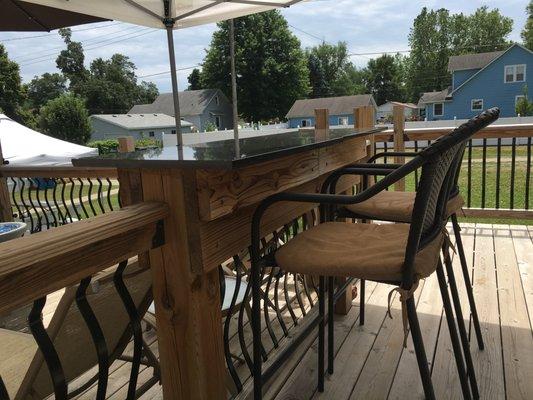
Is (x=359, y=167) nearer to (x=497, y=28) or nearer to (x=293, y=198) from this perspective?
(x=293, y=198)

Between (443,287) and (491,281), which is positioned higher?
(443,287)

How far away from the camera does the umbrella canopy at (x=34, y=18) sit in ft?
11.9

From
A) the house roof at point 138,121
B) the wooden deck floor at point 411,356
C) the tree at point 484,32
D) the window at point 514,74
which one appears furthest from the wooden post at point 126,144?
the tree at point 484,32

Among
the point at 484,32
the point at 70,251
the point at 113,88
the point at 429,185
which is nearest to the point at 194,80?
the point at 113,88

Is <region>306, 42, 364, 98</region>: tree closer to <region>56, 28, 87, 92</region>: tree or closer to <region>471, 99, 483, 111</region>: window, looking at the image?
<region>471, 99, 483, 111</region>: window

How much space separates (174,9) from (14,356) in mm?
2869

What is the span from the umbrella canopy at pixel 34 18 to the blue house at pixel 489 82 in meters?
31.5

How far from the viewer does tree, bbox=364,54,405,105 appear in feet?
183

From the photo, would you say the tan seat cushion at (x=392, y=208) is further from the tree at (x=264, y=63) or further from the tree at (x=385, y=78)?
the tree at (x=385, y=78)

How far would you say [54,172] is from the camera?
Answer: 10.7ft

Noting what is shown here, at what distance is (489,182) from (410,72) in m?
45.0

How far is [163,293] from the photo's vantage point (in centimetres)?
123

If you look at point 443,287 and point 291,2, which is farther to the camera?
point 291,2

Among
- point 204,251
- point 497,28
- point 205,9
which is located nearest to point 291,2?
point 205,9
